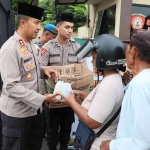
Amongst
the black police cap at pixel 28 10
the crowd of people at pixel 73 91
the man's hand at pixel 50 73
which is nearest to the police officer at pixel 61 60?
the crowd of people at pixel 73 91

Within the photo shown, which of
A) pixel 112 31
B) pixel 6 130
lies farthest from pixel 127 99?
pixel 112 31

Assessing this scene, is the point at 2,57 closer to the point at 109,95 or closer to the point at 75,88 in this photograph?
the point at 75,88

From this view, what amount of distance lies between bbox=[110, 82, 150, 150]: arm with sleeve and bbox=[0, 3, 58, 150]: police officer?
45.8 inches

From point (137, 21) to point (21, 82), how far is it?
4914 mm

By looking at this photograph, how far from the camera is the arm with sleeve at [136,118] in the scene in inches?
50.0

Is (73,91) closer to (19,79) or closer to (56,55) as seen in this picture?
(19,79)

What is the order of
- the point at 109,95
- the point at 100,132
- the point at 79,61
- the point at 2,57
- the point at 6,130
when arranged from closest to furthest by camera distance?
the point at 109,95, the point at 100,132, the point at 2,57, the point at 6,130, the point at 79,61

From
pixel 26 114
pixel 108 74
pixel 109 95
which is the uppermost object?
pixel 108 74

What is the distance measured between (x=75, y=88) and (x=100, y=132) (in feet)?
2.87

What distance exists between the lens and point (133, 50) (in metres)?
1.46

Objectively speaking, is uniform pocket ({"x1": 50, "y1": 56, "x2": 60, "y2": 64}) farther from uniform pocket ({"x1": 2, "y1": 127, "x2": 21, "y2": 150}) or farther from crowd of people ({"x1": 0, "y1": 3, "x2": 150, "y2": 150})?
uniform pocket ({"x1": 2, "y1": 127, "x2": 21, "y2": 150})

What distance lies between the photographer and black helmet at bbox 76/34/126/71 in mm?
1799

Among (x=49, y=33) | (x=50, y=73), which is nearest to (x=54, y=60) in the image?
(x=50, y=73)

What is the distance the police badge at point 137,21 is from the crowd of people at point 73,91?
10.9 feet
